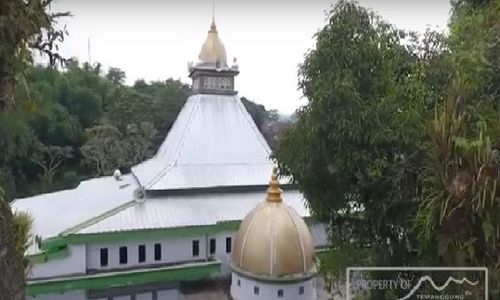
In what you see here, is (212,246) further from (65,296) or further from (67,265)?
(65,296)

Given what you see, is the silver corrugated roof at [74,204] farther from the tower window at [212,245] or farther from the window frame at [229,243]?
the window frame at [229,243]

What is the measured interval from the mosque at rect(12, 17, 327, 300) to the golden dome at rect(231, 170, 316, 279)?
0.06 feet

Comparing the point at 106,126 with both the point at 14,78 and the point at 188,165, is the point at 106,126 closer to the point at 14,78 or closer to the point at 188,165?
the point at 188,165

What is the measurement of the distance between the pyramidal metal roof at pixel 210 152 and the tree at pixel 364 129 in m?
6.23

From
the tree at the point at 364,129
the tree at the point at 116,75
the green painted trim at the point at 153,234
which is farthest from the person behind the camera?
the tree at the point at 116,75

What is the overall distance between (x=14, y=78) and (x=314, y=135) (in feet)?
9.45

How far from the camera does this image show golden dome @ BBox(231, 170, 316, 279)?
29.7ft

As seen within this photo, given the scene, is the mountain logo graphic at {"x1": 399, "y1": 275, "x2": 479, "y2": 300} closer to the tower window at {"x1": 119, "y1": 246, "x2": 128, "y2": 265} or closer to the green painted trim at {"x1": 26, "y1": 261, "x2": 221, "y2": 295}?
the green painted trim at {"x1": 26, "y1": 261, "x2": 221, "y2": 295}

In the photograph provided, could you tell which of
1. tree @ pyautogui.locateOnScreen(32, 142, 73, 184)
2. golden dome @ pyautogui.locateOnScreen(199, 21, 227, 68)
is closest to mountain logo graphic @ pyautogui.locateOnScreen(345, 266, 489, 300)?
golden dome @ pyautogui.locateOnScreen(199, 21, 227, 68)

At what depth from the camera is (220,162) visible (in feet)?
38.9

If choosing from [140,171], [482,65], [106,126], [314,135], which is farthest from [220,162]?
[106,126]

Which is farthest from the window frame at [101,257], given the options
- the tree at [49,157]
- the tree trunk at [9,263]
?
the tree at [49,157]

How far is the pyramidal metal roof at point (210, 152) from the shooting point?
11.3 meters

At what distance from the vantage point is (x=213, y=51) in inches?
533
